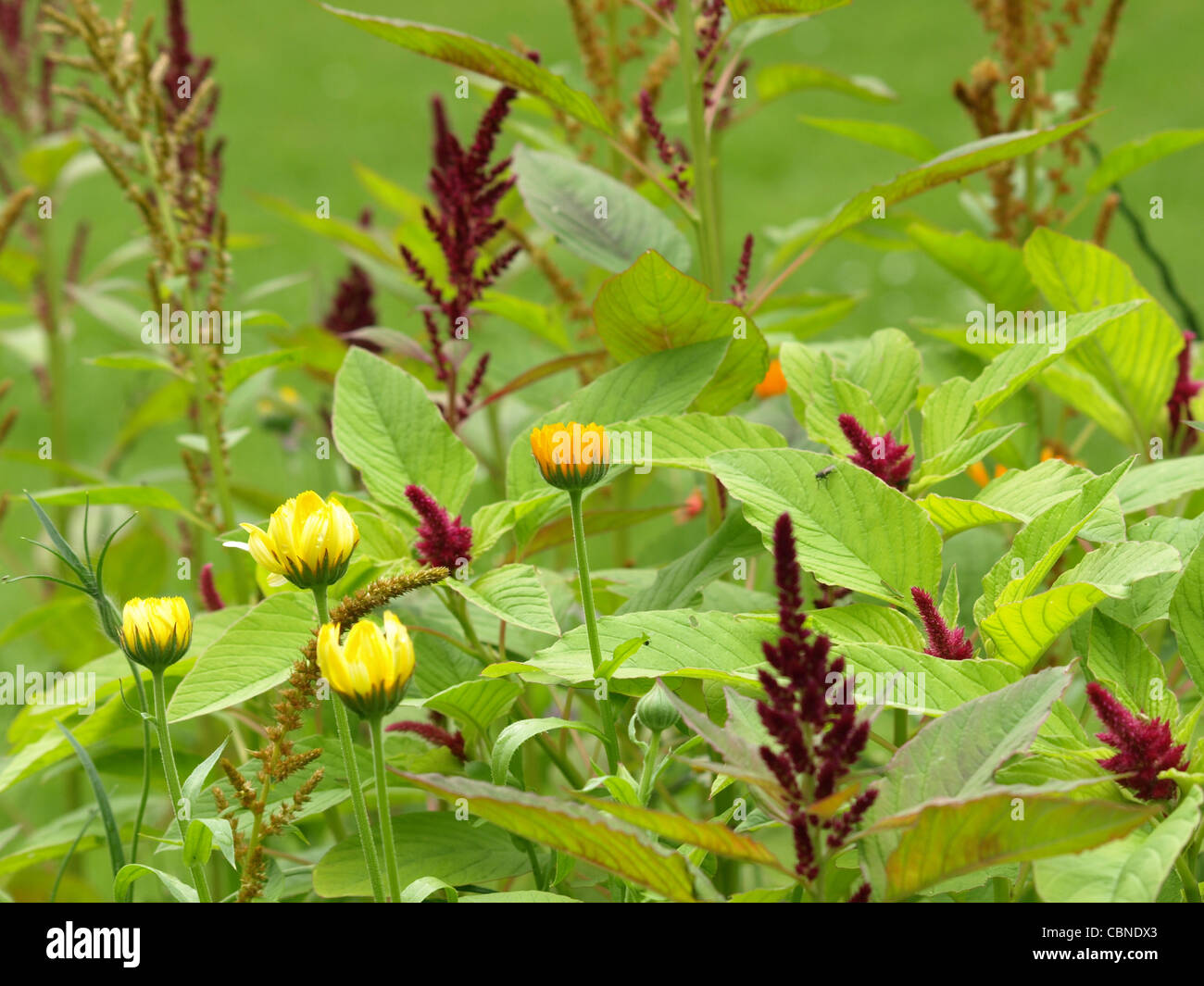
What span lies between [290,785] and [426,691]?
0.30 feet

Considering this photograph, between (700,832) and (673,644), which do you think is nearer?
(700,832)

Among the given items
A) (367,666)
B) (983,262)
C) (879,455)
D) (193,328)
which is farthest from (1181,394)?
(193,328)

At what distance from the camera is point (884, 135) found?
103cm

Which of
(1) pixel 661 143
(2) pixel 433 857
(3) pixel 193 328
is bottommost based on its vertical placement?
(2) pixel 433 857

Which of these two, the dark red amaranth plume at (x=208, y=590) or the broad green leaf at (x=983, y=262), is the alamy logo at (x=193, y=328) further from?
the broad green leaf at (x=983, y=262)

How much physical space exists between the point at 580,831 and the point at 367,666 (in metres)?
0.10

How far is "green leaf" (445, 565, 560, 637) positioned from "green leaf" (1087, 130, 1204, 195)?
67cm

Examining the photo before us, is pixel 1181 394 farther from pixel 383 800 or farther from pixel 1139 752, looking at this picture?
pixel 383 800

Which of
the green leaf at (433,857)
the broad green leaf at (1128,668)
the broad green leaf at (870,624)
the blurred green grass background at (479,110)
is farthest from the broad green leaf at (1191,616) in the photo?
the blurred green grass background at (479,110)

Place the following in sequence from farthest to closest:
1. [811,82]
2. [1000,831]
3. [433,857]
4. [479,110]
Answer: [479,110], [811,82], [433,857], [1000,831]

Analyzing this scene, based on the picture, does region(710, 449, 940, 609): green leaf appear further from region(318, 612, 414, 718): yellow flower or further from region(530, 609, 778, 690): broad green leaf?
region(318, 612, 414, 718): yellow flower

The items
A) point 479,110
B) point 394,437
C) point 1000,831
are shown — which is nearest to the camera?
point 1000,831

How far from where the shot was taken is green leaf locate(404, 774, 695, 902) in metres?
0.43
